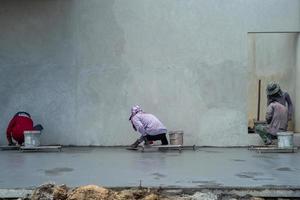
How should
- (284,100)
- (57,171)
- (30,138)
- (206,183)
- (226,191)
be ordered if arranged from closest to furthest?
(226,191)
(206,183)
(57,171)
(30,138)
(284,100)

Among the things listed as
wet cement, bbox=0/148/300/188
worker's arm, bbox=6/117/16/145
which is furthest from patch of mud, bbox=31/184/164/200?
worker's arm, bbox=6/117/16/145

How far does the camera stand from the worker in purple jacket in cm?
1079

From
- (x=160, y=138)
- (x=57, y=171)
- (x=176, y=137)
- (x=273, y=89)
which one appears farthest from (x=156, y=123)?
(x=57, y=171)

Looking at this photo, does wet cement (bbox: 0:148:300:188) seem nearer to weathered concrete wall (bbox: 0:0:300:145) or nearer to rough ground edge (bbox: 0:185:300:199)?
rough ground edge (bbox: 0:185:300:199)

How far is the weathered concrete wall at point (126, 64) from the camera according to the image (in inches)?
458

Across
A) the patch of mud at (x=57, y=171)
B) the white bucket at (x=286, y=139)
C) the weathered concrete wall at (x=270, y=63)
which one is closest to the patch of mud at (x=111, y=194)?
the patch of mud at (x=57, y=171)

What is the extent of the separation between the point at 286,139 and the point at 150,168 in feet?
12.5

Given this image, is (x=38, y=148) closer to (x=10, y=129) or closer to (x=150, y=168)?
(x=10, y=129)

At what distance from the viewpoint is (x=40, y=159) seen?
30.7ft

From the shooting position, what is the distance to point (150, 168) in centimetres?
803

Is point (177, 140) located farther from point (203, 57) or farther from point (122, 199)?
point (122, 199)

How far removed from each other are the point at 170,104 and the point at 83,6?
9.54 feet

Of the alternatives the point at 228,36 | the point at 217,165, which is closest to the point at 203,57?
the point at 228,36

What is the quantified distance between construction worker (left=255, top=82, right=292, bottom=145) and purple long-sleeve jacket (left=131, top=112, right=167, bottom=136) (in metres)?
2.21
